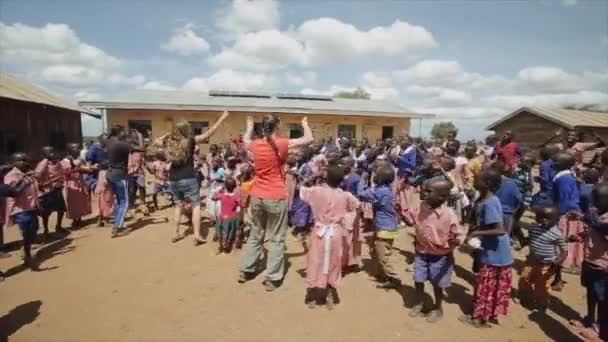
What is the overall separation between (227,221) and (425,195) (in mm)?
3015

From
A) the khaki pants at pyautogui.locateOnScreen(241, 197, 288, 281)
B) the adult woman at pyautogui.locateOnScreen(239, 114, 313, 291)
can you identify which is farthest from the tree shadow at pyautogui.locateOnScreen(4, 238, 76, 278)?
the adult woman at pyautogui.locateOnScreen(239, 114, 313, 291)

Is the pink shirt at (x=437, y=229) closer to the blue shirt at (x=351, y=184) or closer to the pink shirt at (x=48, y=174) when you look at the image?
the blue shirt at (x=351, y=184)

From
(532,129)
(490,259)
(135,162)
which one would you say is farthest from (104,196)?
(532,129)

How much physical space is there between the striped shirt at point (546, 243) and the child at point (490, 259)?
0.46 meters

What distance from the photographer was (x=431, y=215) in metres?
3.12

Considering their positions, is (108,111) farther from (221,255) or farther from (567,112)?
(567,112)

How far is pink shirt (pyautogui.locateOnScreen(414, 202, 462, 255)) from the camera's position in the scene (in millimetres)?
3053

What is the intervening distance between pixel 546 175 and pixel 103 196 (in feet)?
24.7

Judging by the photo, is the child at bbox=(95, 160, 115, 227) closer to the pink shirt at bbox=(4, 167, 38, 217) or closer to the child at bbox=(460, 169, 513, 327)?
the pink shirt at bbox=(4, 167, 38, 217)

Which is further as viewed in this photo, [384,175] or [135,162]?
[135,162]

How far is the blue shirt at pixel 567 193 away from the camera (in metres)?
4.14

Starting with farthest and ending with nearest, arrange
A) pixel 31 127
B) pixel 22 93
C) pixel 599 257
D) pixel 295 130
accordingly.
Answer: pixel 295 130 < pixel 31 127 < pixel 22 93 < pixel 599 257

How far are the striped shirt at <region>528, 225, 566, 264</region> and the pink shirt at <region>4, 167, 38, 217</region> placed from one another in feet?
19.8

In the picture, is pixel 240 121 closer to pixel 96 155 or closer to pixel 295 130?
pixel 295 130
